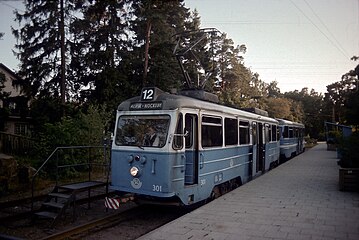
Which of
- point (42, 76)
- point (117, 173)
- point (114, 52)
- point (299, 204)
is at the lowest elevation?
point (299, 204)

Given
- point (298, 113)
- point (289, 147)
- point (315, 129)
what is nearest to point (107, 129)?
point (289, 147)

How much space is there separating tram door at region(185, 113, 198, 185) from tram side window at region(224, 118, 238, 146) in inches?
77.7

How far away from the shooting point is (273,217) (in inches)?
Result: 265

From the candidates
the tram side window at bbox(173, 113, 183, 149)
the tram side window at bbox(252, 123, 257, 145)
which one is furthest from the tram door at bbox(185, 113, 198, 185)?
the tram side window at bbox(252, 123, 257, 145)

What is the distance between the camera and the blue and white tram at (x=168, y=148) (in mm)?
7176

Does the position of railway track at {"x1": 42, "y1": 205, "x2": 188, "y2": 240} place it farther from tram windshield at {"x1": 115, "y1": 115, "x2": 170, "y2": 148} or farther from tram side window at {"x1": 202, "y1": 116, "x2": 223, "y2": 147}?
tram side window at {"x1": 202, "y1": 116, "x2": 223, "y2": 147}

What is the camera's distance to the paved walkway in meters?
5.65

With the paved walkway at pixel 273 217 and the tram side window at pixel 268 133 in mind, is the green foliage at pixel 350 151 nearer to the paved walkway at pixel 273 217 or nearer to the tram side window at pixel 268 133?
the paved walkway at pixel 273 217

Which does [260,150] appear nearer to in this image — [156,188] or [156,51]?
[156,188]

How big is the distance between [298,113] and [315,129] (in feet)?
38.6

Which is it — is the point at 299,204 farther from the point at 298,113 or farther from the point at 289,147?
the point at 298,113

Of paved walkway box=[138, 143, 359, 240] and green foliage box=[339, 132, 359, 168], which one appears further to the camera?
green foliage box=[339, 132, 359, 168]

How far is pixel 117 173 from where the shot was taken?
25.7ft

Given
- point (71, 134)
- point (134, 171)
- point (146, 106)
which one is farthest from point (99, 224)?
point (71, 134)
